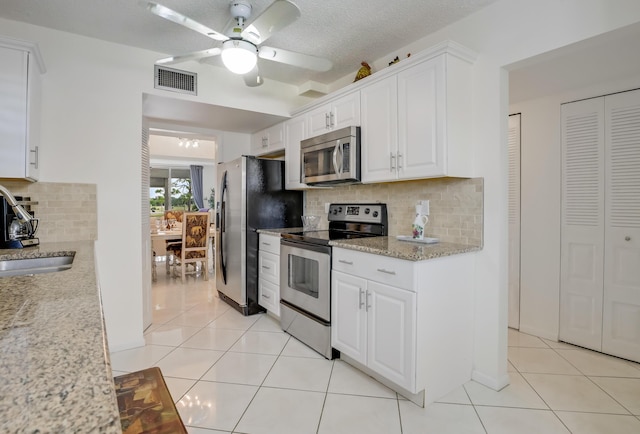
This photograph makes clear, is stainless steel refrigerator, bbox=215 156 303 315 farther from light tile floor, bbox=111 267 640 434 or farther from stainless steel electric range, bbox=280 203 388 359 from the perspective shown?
light tile floor, bbox=111 267 640 434

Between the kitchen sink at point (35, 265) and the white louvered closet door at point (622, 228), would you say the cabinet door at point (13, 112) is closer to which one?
the kitchen sink at point (35, 265)

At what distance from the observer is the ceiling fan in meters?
1.71

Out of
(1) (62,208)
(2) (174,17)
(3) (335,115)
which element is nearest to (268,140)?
(3) (335,115)

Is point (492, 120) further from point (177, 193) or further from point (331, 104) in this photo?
point (177, 193)

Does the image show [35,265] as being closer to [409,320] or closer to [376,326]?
[376,326]

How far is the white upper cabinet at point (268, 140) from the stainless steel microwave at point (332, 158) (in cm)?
53

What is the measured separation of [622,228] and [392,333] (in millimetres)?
2011

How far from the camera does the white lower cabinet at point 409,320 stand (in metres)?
1.89

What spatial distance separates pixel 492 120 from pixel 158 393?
227 cm

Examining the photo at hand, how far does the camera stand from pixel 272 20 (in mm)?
1802

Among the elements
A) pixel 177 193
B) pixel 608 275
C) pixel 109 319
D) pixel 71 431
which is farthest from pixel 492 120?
pixel 177 193

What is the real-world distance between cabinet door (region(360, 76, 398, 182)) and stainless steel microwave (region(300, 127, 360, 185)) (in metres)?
0.07

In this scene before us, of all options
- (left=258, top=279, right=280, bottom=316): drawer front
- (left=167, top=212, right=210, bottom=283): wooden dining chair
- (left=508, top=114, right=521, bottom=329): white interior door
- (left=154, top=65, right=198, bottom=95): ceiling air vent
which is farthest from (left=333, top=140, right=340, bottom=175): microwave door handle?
(left=167, top=212, right=210, bottom=283): wooden dining chair

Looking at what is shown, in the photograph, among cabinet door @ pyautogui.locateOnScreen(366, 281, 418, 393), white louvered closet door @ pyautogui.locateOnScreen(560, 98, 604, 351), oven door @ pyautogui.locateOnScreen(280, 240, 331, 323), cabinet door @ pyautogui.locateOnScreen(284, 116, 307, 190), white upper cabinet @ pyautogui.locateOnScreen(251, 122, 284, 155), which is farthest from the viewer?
white upper cabinet @ pyautogui.locateOnScreen(251, 122, 284, 155)
